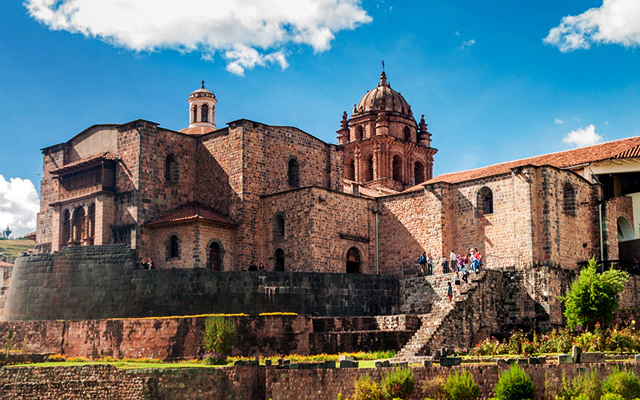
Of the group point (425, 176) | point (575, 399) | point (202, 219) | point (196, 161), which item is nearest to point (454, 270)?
point (202, 219)

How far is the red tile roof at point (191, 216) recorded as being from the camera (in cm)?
3631

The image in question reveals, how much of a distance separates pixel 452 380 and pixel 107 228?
22.1 meters

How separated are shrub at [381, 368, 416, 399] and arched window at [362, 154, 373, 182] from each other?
35.0 meters

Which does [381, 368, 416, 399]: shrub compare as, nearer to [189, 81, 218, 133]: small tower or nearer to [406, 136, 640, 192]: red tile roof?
[406, 136, 640, 192]: red tile roof

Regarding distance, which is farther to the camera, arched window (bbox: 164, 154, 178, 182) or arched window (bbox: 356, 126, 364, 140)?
arched window (bbox: 356, 126, 364, 140)

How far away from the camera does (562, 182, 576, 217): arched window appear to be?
35.4 metres

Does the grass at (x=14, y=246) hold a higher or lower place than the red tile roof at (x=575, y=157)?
higher

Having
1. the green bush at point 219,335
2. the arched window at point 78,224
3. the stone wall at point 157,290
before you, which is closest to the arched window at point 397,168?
the stone wall at point 157,290

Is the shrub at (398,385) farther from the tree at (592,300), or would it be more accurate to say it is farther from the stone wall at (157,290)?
the tree at (592,300)

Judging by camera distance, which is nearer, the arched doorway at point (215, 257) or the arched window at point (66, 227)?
the arched doorway at point (215, 257)

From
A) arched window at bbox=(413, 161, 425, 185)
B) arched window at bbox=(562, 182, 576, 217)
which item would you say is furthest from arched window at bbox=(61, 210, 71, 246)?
arched window at bbox=(413, 161, 425, 185)

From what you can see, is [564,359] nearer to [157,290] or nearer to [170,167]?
[157,290]

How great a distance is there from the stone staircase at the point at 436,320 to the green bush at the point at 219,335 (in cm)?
594

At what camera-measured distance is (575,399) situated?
19.2 metres
